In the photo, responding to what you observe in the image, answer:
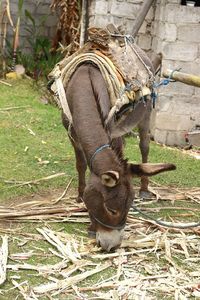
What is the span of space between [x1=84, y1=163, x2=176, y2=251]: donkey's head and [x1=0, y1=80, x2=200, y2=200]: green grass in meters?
1.86

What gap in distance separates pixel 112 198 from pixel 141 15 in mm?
4711

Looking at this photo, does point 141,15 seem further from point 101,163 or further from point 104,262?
point 104,262

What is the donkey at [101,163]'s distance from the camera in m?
4.45

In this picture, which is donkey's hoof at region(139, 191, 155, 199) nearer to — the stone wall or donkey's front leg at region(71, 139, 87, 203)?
donkey's front leg at region(71, 139, 87, 203)

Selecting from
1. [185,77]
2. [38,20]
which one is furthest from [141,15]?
[38,20]

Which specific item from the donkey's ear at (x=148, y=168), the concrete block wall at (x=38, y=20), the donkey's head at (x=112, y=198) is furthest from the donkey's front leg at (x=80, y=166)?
the concrete block wall at (x=38, y=20)

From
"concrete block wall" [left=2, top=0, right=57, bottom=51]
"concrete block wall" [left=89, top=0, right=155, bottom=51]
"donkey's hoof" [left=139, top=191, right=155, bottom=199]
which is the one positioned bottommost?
"donkey's hoof" [left=139, top=191, right=155, bottom=199]

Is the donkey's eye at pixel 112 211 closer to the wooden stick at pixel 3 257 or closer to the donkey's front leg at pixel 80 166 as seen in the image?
the wooden stick at pixel 3 257

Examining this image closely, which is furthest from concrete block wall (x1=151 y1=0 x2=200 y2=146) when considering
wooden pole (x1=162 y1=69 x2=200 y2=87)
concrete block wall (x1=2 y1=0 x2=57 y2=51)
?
concrete block wall (x1=2 y1=0 x2=57 y2=51)

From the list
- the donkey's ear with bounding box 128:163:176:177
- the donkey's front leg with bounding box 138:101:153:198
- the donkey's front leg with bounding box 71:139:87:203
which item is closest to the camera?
the donkey's ear with bounding box 128:163:176:177

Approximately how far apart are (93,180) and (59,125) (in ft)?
15.6

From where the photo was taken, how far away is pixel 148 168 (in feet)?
14.4

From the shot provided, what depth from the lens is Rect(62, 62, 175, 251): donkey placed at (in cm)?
445

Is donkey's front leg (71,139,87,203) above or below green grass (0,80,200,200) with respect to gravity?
above
